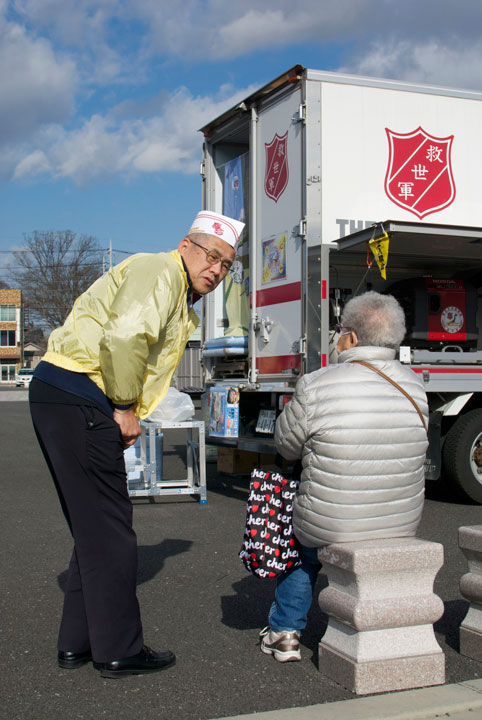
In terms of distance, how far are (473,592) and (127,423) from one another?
1636mm

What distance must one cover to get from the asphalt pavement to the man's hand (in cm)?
98

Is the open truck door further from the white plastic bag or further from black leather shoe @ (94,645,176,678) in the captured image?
black leather shoe @ (94,645,176,678)

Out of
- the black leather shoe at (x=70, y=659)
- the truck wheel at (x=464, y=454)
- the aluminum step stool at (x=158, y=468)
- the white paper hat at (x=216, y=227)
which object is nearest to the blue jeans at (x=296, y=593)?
the black leather shoe at (x=70, y=659)

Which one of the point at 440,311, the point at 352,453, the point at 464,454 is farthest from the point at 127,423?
the point at 440,311

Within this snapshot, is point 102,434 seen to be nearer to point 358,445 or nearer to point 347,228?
point 358,445

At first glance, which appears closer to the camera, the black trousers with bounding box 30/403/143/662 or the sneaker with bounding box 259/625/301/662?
the black trousers with bounding box 30/403/143/662

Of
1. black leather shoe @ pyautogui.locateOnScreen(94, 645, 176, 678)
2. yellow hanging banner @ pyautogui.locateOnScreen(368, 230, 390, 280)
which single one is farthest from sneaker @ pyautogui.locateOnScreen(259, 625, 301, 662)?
yellow hanging banner @ pyautogui.locateOnScreen(368, 230, 390, 280)

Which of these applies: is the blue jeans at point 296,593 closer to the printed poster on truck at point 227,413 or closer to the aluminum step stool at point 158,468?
the aluminum step stool at point 158,468

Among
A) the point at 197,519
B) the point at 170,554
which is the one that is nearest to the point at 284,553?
the point at 170,554

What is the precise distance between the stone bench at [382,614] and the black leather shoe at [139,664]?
70cm

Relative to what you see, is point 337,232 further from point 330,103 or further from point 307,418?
point 307,418

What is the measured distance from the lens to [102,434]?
3.02m

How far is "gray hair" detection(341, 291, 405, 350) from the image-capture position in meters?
3.21

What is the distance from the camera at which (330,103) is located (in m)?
6.66
